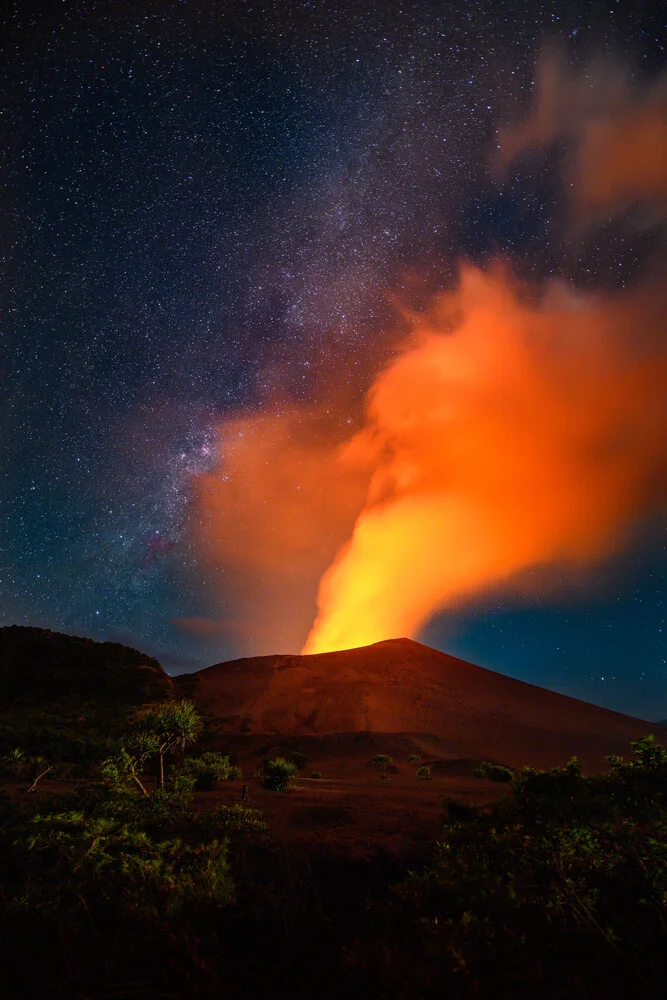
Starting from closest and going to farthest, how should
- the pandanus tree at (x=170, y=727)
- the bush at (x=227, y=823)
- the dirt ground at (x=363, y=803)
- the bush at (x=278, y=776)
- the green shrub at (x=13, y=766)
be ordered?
the bush at (x=227, y=823) < the dirt ground at (x=363, y=803) < the pandanus tree at (x=170, y=727) < the green shrub at (x=13, y=766) < the bush at (x=278, y=776)

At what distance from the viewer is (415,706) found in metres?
67.1

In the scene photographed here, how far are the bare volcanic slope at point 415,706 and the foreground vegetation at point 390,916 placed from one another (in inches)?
1619

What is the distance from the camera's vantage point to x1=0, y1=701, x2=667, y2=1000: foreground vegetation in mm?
6418

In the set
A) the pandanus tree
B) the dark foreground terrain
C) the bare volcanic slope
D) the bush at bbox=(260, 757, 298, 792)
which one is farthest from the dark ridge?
the dark foreground terrain

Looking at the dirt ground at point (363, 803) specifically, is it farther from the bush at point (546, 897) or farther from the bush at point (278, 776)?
the bush at point (546, 897)

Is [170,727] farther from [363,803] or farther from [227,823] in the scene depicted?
[363,803]

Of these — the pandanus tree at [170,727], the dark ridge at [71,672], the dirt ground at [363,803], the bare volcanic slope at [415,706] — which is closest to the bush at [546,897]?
the dirt ground at [363,803]

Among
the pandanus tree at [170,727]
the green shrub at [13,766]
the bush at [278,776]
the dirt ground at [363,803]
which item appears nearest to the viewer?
the dirt ground at [363,803]

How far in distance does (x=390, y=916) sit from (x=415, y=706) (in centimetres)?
6329

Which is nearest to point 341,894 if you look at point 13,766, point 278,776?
point 278,776

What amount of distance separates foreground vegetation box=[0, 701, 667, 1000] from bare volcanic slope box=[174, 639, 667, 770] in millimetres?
41113

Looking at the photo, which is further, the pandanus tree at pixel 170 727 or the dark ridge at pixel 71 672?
the dark ridge at pixel 71 672

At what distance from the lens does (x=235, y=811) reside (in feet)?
Answer: 44.7

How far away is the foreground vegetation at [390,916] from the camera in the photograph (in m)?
6.42
